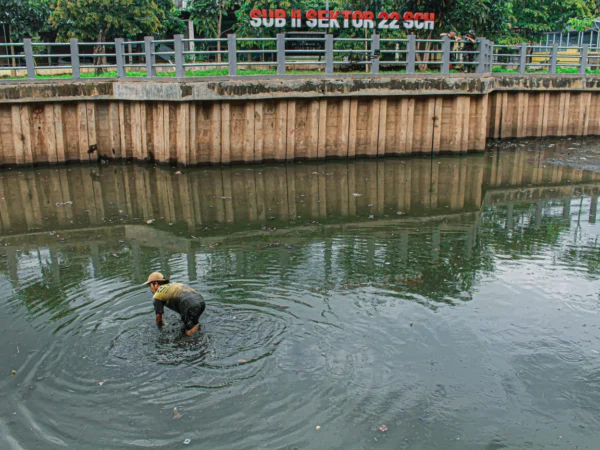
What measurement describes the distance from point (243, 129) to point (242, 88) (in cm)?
115

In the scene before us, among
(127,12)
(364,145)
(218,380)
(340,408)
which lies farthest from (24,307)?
(127,12)

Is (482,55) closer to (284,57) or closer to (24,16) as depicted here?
(284,57)

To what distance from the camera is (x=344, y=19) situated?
66.4ft

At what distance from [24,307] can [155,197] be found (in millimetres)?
6092

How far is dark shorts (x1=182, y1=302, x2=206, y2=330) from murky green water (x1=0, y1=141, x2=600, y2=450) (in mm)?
173

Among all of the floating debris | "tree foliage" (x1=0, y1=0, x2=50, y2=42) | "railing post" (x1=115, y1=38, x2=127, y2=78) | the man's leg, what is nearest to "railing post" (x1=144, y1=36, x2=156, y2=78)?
"railing post" (x1=115, y1=38, x2=127, y2=78)

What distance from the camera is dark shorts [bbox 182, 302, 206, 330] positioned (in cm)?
658

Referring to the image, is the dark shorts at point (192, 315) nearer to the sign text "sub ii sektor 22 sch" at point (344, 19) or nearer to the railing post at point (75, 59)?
the railing post at point (75, 59)

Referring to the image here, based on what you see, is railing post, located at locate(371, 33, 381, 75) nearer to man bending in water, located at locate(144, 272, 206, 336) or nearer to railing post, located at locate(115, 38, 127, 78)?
railing post, located at locate(115, 38, 127, 78)

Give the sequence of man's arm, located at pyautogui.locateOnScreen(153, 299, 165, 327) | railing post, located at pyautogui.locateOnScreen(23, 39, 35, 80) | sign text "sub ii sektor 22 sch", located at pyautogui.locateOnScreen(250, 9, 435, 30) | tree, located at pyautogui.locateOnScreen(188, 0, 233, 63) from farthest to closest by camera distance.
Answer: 1. tree, located at pyautogui.locateOnScreen(188, 0, 233, 63)
2. sign text "sub ii sektor 22 sch", located at pyautogui.locateOnScreen(250, 9, 435, 30)
3. railing post, located at pyautogui.locateOnScreen(23, 39, 35, 80)
4. man's arm, located at pyautogui.locateOnScreen(153, 299, 165, 327)

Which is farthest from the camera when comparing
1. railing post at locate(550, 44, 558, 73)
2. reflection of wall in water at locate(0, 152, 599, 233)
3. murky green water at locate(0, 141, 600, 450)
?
railing post at locate(550, 44, 558, 73)

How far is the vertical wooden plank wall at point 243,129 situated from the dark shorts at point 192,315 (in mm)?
9826

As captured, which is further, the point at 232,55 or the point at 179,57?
the point at 232,55

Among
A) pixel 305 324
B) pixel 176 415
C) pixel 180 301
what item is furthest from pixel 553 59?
pixel 176 415
